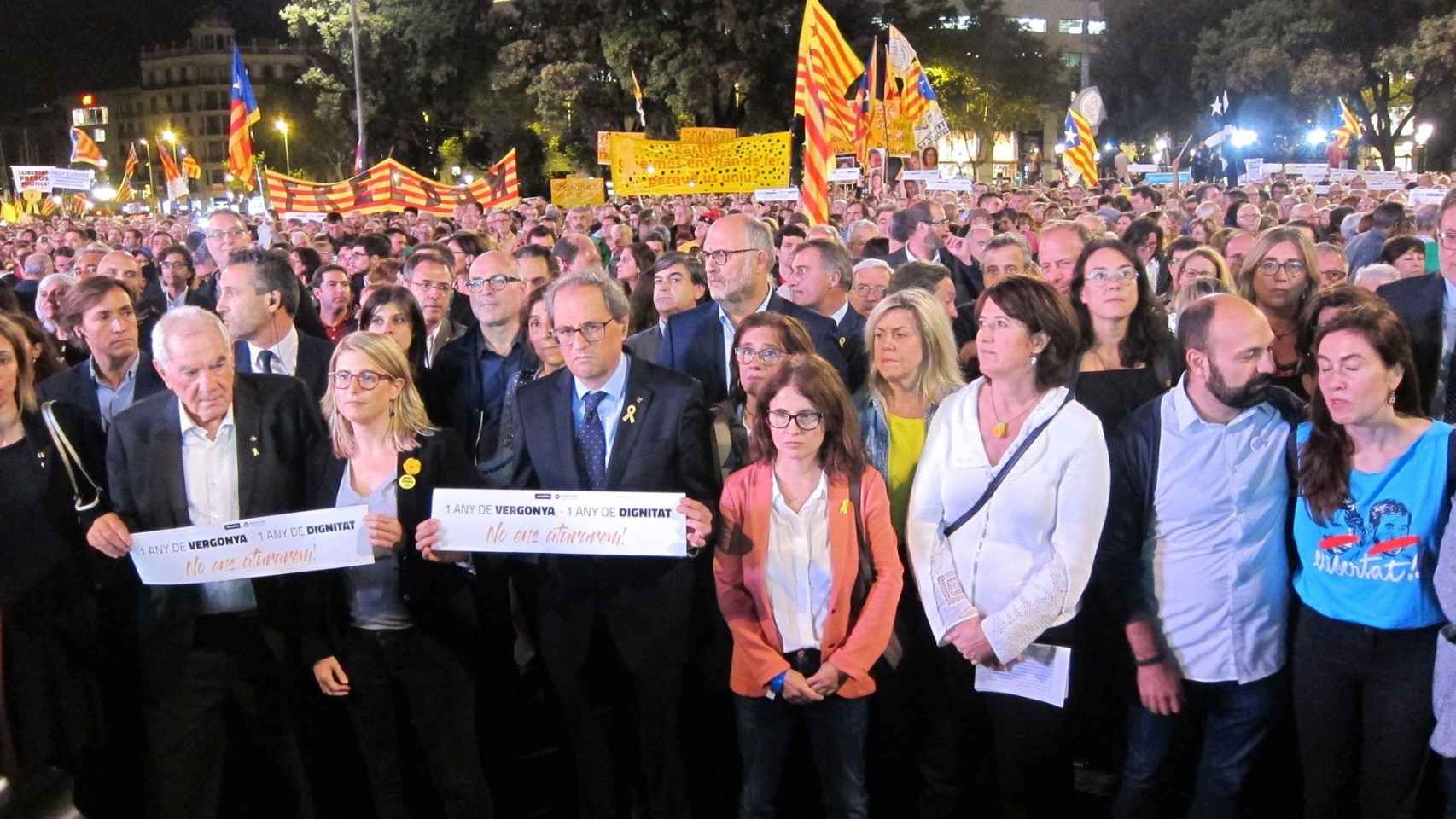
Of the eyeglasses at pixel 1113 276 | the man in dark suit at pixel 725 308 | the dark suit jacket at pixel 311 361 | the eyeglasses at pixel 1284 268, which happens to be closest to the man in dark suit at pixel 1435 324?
the eyeglasses at pixel 1284 268

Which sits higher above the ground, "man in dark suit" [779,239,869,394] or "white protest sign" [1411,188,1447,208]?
"white protest sign" [1411,188,1447,208]

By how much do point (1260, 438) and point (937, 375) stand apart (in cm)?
122

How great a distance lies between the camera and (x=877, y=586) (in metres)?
3.74

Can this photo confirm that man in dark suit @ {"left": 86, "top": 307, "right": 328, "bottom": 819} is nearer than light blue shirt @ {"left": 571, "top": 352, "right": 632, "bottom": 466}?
Yes

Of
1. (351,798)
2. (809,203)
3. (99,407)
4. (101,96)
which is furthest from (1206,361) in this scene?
(101,96)

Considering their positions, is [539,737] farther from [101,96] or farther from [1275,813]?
[101,96]

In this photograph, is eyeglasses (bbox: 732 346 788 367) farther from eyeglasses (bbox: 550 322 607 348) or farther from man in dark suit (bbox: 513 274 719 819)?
eyeglasses (bbox: 550 322 607 348)

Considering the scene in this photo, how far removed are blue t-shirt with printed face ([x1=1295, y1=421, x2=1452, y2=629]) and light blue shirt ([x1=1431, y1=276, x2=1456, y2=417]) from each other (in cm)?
170

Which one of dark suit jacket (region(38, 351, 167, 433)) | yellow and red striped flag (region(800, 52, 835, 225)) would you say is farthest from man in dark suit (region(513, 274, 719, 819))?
yellow and red striped flag (region(800, 52, 835, 225))

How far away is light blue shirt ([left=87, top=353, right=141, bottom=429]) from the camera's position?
5.22m

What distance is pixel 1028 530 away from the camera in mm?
3480

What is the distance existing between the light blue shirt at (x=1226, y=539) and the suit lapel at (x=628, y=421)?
171 cm

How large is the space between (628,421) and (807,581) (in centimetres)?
85

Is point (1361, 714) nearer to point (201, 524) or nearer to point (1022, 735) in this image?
point (1022, 735)
